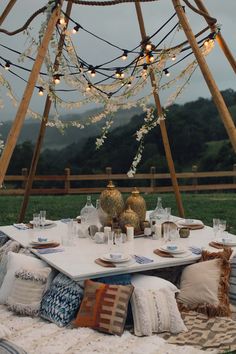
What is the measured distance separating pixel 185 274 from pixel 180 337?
0.72m

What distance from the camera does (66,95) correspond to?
6211 mm

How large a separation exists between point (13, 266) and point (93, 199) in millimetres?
6647

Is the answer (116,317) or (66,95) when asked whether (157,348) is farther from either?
(66,95)

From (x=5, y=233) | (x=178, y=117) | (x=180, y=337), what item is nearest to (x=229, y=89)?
(x=178, y=117)

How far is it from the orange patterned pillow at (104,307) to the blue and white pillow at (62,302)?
0.28 feet

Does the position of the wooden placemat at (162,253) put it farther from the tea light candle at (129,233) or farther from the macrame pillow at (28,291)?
the macrame pillow at (28,291)

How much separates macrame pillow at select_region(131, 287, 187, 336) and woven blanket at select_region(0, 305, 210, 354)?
93 mm

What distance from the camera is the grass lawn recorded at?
881cm

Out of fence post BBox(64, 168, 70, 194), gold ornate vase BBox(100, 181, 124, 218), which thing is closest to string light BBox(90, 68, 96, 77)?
gold ornate vase BBox(100, 181, 124, 218)

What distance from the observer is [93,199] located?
35.2 ft

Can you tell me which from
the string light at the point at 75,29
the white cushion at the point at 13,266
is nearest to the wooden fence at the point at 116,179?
the string light at the point at 75,29

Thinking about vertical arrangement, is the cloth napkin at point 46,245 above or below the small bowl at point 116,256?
above

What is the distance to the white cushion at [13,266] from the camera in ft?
13.1

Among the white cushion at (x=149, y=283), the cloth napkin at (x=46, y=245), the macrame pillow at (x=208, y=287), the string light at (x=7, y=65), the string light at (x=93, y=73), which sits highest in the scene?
the string light at (x=7, y=65)
